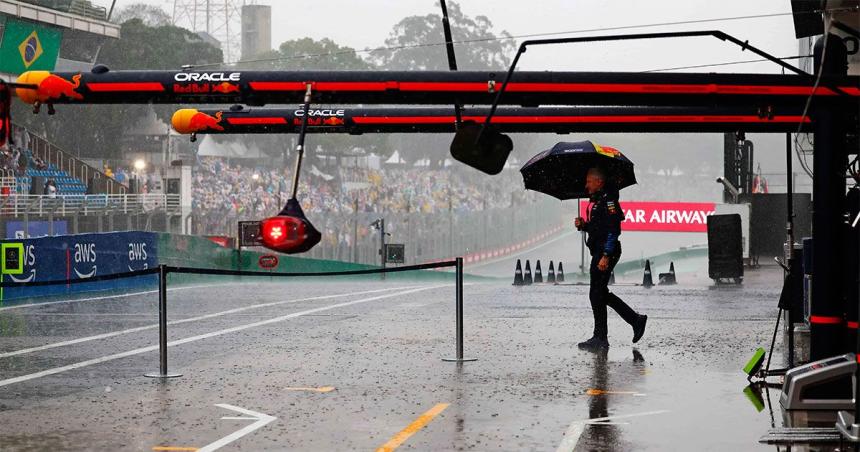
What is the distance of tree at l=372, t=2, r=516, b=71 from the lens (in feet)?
351

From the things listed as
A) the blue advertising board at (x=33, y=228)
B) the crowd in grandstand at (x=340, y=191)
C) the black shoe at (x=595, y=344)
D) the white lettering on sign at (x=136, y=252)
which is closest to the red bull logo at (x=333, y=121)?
the black shoe at (x=595, y=344)

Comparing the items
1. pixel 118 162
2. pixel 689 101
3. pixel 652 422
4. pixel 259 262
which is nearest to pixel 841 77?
pixel 689 101

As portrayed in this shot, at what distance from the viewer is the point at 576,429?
29.0ft

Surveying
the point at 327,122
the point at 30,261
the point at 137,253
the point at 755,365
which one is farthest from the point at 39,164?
the point at 755,365

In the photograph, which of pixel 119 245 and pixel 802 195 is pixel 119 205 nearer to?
pixel 119 245

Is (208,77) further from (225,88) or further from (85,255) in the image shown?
(85,255)

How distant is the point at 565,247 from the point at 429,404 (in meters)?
76.7

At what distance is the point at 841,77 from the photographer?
923cm

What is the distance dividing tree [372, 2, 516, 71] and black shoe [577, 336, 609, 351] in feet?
288

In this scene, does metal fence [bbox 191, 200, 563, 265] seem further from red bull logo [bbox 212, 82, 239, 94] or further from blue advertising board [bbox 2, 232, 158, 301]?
red bull logo [bbox 212, 82, 239, 94]

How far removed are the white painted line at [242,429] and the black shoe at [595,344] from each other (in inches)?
209

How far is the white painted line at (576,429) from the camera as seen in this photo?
818 centimetres

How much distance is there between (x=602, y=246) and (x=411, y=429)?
5.50 metres

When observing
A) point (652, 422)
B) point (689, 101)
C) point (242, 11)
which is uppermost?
point (242, 11)
